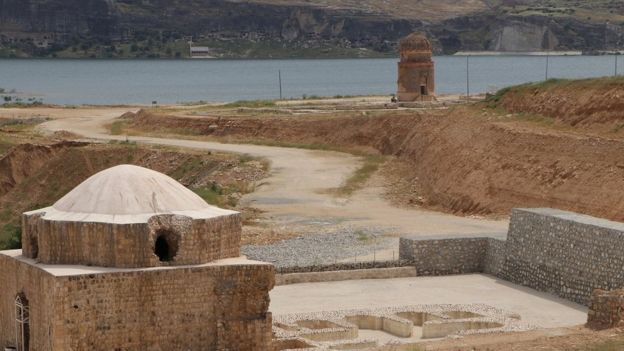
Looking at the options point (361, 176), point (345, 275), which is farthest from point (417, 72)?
point (345, 275)

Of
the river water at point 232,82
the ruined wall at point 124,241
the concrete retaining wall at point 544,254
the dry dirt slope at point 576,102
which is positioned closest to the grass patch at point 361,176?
the dry dirt slope at point 576,102

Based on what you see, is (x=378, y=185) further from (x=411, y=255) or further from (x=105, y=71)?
(x=105, y=71)

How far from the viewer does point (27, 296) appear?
20.5m

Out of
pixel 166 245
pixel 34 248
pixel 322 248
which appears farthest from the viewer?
pixel 322 248

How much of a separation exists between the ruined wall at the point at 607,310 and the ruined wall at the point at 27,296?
27.2 ft

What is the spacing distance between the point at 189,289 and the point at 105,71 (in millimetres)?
182403

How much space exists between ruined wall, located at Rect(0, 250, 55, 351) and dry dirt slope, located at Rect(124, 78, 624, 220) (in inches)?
619

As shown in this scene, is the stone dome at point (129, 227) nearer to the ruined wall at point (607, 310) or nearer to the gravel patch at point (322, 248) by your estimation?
the ruined wall at point (607, 310)

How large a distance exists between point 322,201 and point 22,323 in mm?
19531

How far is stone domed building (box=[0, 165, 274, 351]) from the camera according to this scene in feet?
64.9

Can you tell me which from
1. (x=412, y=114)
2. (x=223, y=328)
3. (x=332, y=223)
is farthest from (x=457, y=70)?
(x=223, y=328)

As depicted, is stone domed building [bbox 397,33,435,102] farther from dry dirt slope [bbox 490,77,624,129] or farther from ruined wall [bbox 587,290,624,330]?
ruined wall [bbox 587,290,624,330]

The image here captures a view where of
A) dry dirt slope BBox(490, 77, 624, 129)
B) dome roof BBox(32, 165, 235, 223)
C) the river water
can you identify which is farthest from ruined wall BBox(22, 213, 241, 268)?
the river water

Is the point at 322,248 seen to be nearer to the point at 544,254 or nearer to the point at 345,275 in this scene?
the point at 345,275
